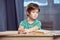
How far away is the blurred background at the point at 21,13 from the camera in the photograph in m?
3.28

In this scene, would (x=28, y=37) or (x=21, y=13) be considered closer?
(x=28, y=37)

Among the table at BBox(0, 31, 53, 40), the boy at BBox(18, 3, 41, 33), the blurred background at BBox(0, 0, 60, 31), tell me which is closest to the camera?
the table at BBox(0, 31, 53, 40)

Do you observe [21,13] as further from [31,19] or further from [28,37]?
[28,37]

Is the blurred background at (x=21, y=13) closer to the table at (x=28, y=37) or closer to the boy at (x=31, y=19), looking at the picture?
the boy at (x=31, y=19)

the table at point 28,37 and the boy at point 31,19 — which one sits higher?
the boy at point 31,19

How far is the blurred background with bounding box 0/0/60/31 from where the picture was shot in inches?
129

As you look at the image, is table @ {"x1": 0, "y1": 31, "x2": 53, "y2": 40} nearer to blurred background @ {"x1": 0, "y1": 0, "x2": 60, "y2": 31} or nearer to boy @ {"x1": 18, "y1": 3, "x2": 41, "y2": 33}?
boy @ {"x1": 18, "y1": 3, "x2": 41, "y2": 33}

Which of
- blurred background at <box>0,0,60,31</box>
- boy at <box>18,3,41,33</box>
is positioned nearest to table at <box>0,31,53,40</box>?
boy at <box>18,3,41,33</box>

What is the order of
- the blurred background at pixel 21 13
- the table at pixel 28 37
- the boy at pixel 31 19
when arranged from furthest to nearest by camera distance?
the blurred background at pixel 21 13 → the boy at pixel 31 19 → the table at pixel 28 37

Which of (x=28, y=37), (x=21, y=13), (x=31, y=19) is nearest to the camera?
(x=28, y=37)

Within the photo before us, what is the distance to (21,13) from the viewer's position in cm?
329

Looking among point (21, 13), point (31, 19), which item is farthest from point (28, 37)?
point (21, 13)

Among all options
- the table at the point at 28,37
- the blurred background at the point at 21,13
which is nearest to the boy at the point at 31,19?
the table at the point at 28,37

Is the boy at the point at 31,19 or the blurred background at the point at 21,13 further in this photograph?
the blurred background at the point at 21,13
